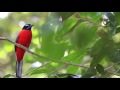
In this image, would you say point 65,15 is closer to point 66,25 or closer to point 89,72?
point 66,25

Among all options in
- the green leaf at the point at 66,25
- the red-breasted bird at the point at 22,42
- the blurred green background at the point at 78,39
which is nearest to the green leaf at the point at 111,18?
the blurred green background at the point at 78,39

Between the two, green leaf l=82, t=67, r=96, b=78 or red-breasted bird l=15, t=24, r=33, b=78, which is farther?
red-breasted bird l=15, t=24, r=33, b=78

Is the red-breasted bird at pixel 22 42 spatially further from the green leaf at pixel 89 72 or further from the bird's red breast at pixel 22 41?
the green leaf at pixel 89 72

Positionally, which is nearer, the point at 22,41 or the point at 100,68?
the point at 100,68

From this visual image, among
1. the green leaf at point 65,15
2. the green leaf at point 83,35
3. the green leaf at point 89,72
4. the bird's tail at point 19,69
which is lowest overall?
the green leaf at point 89,72

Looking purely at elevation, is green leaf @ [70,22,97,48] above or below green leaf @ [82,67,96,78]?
above

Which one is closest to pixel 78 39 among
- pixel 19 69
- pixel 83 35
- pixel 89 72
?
pixel 83 35

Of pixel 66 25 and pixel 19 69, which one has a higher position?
pixel 66 25

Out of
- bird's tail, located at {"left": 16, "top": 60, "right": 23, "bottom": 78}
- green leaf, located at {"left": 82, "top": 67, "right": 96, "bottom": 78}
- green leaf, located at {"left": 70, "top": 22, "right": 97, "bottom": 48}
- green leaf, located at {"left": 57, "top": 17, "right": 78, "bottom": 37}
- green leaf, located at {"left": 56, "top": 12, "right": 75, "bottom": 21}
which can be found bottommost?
green leaf, located at {"left": 82, "top": 67, "right": 96, "bottom": 78}

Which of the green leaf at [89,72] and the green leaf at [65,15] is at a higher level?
the green leaf at [65,15]

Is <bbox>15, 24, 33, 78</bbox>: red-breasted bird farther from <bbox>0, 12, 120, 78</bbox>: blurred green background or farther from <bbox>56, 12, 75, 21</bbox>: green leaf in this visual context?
<bbox>56, 12, 75, 21</bbox>: green leaf

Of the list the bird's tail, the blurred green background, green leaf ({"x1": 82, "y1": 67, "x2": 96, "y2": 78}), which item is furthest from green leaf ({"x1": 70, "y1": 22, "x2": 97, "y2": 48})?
the bird's tail

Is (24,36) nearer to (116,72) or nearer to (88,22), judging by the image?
(88,22)
